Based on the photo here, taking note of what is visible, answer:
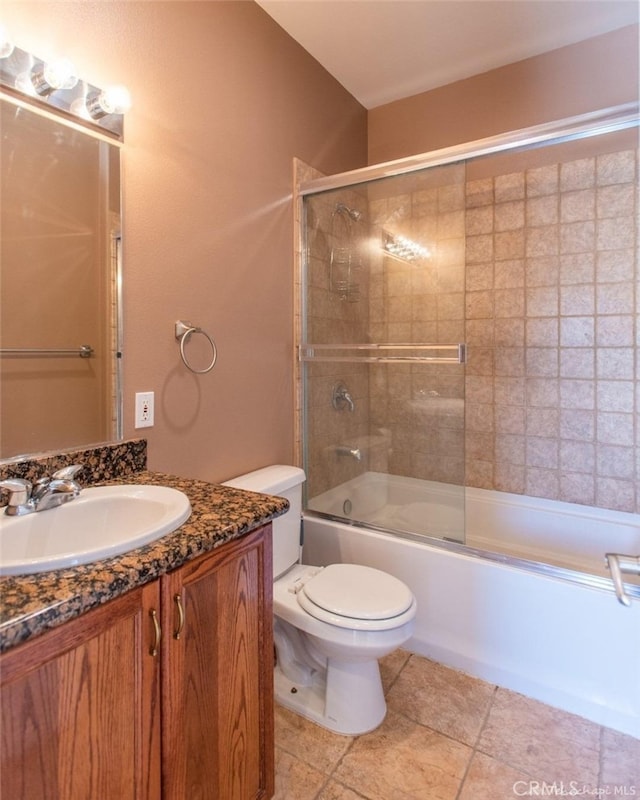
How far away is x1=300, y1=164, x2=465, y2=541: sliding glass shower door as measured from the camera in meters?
2.22

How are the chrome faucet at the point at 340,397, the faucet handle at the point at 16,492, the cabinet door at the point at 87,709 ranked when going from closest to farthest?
the cabinet door at the point at 87,709 → the faucet handle at the point at 16,492 → the chrome faucet at the point at 340,397

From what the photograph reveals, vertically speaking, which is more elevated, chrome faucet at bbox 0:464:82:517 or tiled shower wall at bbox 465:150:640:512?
tiled shower wall at bbox 465:150:640:512

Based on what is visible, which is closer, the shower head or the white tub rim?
the white tub rim

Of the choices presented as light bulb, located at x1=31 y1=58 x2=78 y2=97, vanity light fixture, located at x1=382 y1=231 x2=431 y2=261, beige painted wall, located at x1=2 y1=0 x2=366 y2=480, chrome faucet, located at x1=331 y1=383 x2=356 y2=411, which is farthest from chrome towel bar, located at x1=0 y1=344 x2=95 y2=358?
vanity light fixture, located at x1=382 y1=231 x2=431 y2=261

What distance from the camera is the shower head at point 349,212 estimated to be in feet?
7.65

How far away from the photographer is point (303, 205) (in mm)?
2260

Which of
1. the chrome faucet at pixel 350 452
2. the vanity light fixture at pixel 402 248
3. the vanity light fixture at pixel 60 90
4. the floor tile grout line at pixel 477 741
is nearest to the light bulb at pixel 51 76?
the vanity light fixture at pixel 60 90

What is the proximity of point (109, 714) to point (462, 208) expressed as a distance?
2244 millimetres

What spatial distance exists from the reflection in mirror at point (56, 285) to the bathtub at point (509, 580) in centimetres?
130

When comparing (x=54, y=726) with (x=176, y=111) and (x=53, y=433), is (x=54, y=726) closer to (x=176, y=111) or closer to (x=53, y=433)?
(x=53, y=433)

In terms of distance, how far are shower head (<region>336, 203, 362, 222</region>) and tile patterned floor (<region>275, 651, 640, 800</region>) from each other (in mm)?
2133

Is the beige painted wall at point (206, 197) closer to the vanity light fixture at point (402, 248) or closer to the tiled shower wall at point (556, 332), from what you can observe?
the vanity light fixture at point (402, 248)

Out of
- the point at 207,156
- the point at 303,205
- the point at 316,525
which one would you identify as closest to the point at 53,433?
the point at 207,156

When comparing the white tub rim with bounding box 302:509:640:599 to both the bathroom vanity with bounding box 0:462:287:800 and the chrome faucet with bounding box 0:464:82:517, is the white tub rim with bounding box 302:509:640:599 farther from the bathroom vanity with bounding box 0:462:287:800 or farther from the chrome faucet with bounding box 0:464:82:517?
the chrome faucet with bounding box 0:464:82:517
